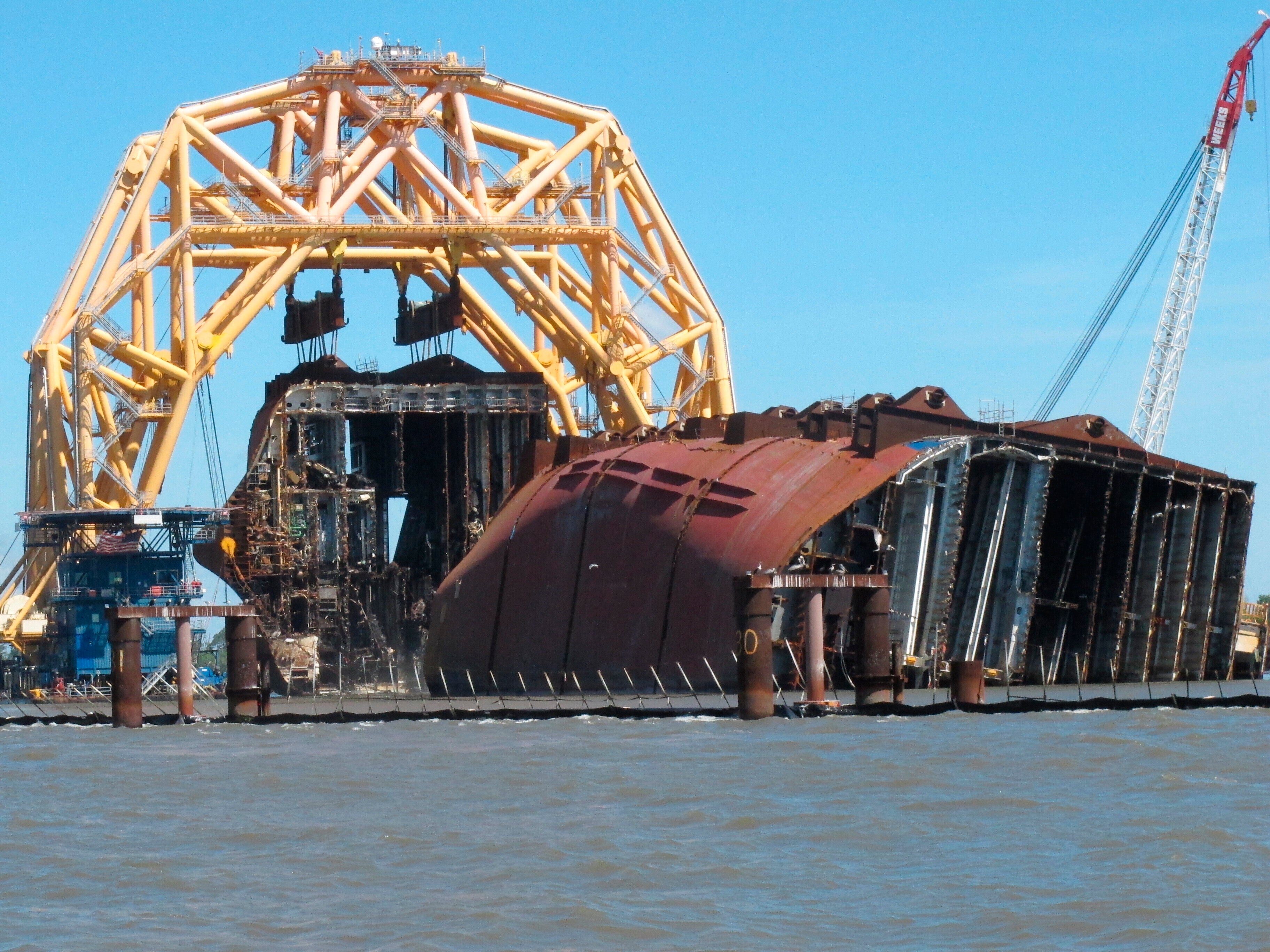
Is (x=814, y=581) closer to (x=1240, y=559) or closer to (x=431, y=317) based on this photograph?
(x=1240, y=559)

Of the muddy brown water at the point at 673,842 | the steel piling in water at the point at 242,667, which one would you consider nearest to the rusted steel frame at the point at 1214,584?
the muddy brown water at the point at 673,842

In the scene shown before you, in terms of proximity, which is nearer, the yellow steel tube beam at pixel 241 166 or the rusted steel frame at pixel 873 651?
the rusted steel frame at pixel 873 651

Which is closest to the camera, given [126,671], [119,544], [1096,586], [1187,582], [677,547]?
[126,671]

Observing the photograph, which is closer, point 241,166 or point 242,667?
point 242,667

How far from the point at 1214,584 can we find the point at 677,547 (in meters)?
15.7

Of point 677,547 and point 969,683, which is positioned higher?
point 677,547

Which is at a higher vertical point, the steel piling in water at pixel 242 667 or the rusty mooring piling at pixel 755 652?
the rusty mooring piling at pixel 755 652

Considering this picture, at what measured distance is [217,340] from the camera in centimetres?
6575

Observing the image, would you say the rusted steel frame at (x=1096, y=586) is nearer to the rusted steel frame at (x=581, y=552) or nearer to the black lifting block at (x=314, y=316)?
the rusted steel frame at (x=581, y=552)

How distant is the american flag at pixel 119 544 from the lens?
231 ft

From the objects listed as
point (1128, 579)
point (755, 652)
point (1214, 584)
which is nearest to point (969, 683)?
point (755, 652)

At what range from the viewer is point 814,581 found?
3700 centimetres

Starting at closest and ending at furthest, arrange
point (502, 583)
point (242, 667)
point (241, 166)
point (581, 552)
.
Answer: point (242, 667) → point (581, 552) → point (502, 583) → point (241, 166)

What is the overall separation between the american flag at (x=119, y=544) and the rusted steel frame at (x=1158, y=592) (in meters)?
34.1
